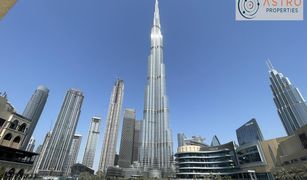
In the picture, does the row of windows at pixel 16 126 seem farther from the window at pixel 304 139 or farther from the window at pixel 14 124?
the window at pixel 304 139

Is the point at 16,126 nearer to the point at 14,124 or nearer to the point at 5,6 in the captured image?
the point at 14,124

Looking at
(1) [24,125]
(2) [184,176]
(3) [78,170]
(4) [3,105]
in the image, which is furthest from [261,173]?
(3) [78,170]

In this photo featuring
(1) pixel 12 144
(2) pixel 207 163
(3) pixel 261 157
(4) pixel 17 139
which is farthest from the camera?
(2) pixel 207 163

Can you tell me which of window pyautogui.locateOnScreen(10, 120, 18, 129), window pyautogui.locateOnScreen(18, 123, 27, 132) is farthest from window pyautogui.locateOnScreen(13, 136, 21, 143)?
window pyautogui.locateOnScreen(10, 120, 18, 129)

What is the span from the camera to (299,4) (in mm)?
19812

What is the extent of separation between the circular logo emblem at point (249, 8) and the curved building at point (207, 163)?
350 ft

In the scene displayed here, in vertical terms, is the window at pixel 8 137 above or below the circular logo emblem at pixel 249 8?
below

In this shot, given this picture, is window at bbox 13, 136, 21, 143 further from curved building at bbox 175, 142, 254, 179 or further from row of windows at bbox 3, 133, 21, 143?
curved building at bbox 175, 142, 254, 179

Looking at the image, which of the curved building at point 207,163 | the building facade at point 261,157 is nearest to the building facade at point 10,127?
the curved building at point 207,163

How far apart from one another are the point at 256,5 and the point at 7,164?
2325 inches

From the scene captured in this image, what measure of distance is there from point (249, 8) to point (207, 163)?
112938mm

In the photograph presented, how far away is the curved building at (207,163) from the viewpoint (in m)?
109

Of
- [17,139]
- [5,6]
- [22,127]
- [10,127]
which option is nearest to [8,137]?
[10,127]

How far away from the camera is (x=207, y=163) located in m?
114
